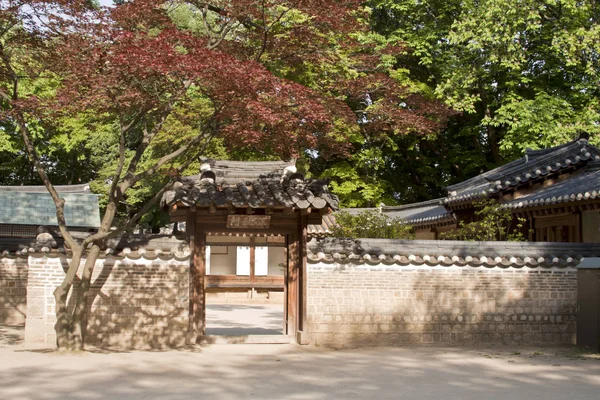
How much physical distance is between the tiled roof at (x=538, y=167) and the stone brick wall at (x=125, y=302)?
9639 millimetres

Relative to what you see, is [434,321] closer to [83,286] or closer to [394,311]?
[394,311]

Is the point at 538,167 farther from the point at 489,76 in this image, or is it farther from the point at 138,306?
the point at 138,306

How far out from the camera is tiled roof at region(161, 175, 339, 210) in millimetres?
12625

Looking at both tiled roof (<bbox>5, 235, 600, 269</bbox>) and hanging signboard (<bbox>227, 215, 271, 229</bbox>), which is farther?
hanging signboard (<bbox>227, 215, 271, 229</bbox>)

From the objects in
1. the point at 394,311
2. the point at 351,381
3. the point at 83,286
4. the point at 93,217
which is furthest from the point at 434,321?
the point at 93,217

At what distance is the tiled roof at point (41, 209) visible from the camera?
24.6 metres

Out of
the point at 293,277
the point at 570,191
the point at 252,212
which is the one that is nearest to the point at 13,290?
Answer: the point at 252,212

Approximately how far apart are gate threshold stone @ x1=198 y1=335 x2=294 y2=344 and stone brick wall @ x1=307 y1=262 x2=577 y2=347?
0.61 m

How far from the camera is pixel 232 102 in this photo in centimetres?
1180

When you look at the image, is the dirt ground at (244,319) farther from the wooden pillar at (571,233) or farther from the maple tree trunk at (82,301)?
the wooden pillar at (571,233)

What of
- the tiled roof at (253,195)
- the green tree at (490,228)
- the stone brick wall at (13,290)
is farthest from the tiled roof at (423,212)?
the stone brick wall at (13,290)

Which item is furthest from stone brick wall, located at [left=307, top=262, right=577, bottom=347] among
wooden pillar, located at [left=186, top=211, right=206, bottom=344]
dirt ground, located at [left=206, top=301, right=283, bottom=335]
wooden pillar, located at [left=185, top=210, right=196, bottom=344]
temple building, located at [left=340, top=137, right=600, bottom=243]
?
dirt ground, located at [left=206, top=301, right=283, bottom=335]

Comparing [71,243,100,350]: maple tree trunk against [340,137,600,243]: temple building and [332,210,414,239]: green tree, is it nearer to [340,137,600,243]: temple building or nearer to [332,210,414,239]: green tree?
[332,210,414,239]: green tree

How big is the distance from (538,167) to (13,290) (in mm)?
13790
